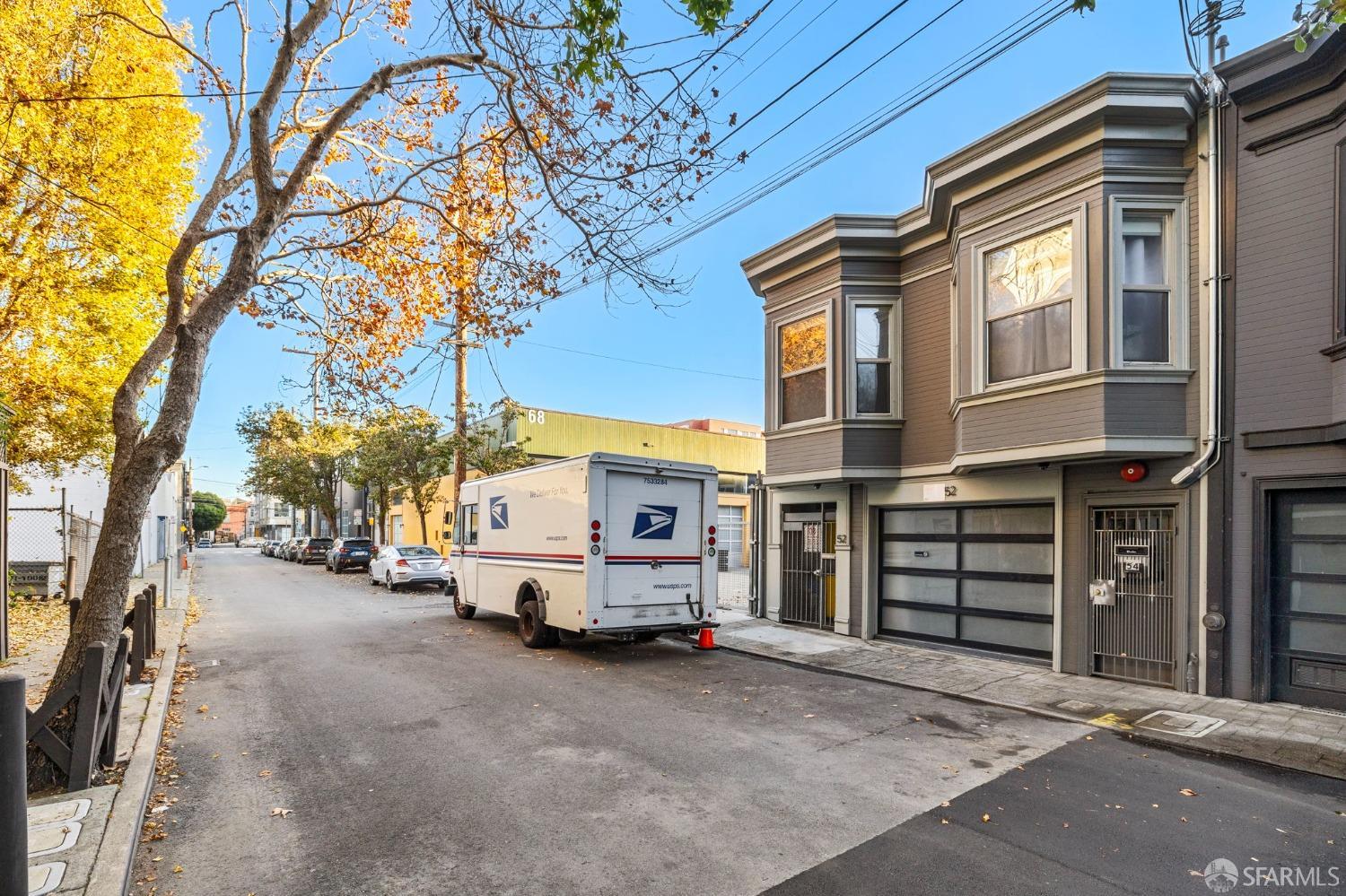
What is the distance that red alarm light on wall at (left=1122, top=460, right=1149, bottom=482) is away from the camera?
323 inches

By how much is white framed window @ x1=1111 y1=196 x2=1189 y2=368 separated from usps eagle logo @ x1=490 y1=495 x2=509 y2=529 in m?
9.42

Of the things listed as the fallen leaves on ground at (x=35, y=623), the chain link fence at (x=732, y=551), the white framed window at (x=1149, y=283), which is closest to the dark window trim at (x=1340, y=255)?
the white framed window at (x=1149, y=283)

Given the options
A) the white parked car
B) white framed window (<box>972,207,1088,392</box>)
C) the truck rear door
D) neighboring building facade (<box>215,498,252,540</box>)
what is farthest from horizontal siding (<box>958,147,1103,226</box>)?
neighboring building facade (<box>215,498,252,540</box>)

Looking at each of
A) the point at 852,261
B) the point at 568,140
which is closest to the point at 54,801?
the point at 568,140

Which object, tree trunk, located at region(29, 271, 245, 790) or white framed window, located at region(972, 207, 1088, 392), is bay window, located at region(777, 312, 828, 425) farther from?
tree trunk, located at region(29, 271, 245, 790)

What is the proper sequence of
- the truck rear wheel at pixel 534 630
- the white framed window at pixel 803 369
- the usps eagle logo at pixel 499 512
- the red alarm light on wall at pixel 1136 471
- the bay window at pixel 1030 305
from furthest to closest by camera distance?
the usps eagle logo at pixel 499 512 → the white framed window at pixel 803 369 → the truck rear wheel at pixel 534 630 → the bay window at pixel 1030 305 → the red alarm light on wall at pixel 1136 471

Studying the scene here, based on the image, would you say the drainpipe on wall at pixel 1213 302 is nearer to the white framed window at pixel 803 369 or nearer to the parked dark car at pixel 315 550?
the white framed window at pixel 803 369

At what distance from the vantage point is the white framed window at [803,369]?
1191cm

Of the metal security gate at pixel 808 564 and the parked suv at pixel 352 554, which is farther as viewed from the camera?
the parked suv at pixel 352 554

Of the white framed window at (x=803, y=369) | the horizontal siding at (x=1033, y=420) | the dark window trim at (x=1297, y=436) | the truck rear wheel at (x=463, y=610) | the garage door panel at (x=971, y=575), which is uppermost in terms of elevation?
the white framed window at (x=803, y=369)

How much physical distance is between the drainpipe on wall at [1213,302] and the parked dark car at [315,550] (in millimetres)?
36233

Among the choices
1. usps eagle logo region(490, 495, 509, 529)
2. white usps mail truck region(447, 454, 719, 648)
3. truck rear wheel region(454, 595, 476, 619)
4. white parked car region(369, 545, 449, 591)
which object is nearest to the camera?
white usps mail truck region(447, 454, 719, 648)

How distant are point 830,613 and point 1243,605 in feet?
20.1

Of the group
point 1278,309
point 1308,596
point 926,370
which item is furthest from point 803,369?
point 1308,596
